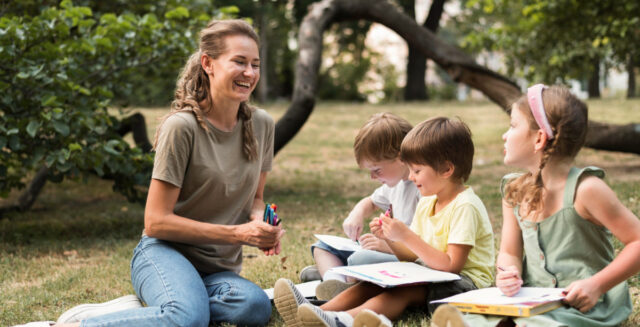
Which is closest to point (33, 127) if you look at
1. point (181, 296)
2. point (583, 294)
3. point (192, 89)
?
point (192, 89)

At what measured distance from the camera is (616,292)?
2574 mm

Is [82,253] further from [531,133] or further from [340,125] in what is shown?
[340,125]

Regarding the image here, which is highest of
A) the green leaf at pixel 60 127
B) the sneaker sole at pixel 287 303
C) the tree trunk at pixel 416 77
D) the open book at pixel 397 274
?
the green leaf at pixel 60 127

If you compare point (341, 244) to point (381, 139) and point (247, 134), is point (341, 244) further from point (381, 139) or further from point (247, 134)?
point (247, 134)

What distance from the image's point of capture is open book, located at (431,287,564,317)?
7.82ft

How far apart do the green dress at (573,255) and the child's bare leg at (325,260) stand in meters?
1.27

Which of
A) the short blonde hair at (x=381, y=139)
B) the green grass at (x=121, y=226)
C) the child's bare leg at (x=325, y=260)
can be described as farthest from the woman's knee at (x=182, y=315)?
the short blonde hair at (x=381, y=139)

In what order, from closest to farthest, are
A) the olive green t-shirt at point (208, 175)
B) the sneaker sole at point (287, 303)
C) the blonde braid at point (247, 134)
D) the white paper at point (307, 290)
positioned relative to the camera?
the sneaker sole at point (287, 303)
the olive green t-shirt at point (208, 175)
the blonde braid at point (247, 134)
the white paper at point (307, 290)

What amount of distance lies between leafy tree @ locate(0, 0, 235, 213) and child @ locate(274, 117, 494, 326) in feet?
9.90

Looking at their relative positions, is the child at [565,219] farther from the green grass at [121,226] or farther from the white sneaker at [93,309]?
the white sneaker at [93,309]

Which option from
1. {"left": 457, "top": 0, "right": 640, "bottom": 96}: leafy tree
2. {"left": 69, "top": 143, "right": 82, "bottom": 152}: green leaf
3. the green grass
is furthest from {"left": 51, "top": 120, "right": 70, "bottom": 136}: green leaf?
{"left": 457, "top": 0, "right": 640, "bottom": 96}: leafy tree

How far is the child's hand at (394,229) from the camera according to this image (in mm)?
2803

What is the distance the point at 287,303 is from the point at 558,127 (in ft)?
4.19

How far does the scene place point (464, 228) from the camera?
2.89 metres
